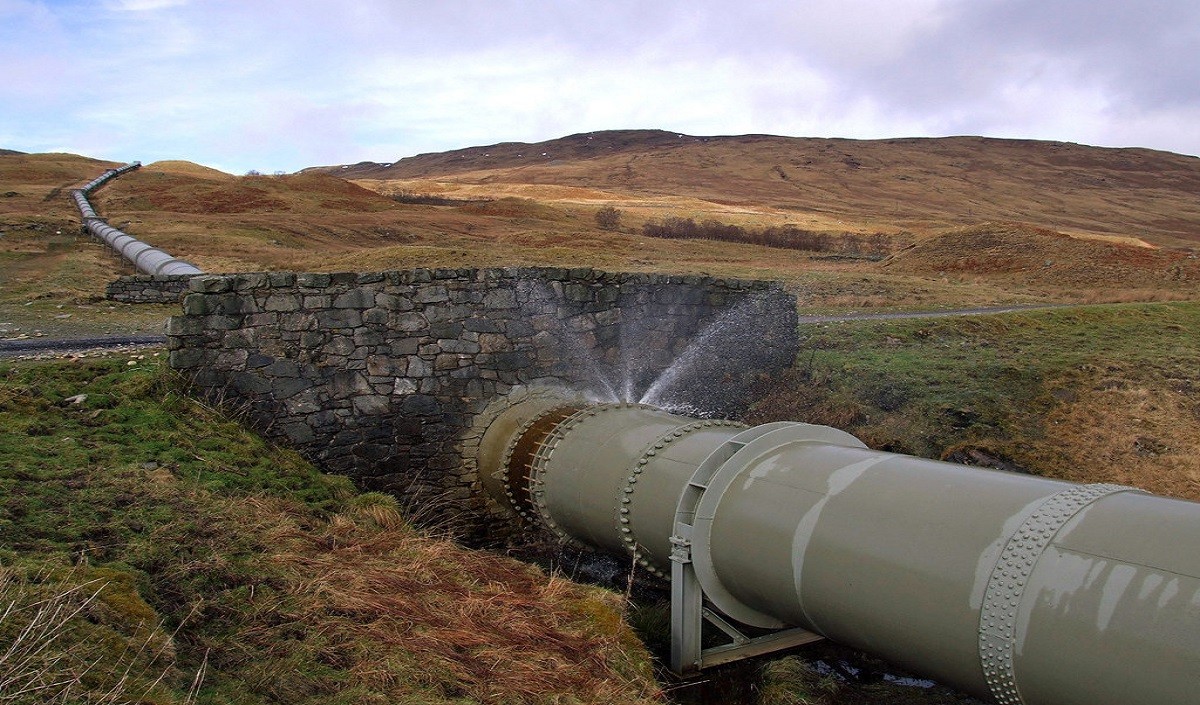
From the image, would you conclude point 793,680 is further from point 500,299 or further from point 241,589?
point 500,299

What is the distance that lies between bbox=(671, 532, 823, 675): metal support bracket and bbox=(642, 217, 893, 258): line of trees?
33236 mm

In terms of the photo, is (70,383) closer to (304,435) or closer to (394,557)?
(304,435)

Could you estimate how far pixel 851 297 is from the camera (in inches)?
827

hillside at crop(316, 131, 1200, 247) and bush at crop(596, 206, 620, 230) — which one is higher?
hillside at crop(316, 131, 1200, 247)

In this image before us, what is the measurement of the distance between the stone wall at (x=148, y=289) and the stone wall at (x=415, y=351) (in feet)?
20.8

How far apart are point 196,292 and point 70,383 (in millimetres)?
1250

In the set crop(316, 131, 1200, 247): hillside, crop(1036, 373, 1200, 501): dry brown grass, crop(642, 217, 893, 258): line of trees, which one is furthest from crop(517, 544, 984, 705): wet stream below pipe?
crop(316, 131, 1200, 247): hillside

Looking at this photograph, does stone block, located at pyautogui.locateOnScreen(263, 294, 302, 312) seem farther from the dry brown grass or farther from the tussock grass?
the dry brown grass

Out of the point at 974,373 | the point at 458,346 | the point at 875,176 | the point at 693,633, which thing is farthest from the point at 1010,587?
the point at 875,176

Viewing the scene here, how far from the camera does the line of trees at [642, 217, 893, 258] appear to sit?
40.4m

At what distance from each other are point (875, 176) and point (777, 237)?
67997mm

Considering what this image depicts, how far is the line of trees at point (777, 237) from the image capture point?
40.4m

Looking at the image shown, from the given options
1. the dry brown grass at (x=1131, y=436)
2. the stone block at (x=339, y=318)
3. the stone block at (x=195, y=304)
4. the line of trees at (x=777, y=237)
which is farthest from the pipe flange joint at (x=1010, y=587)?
the line of trees at (x=777, y=237)

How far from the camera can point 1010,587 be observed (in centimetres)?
343
